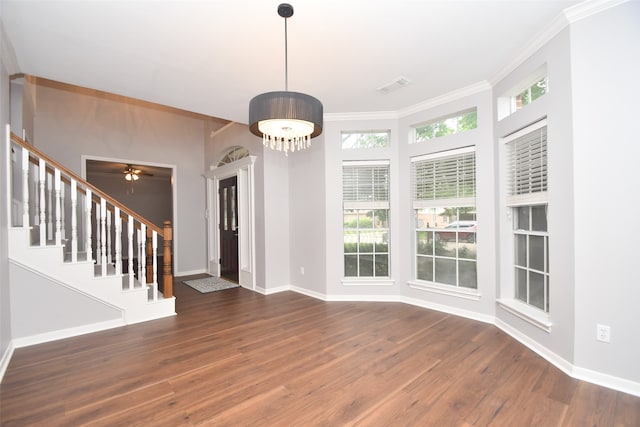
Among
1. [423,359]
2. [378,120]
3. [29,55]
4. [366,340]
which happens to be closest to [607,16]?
[378,120]

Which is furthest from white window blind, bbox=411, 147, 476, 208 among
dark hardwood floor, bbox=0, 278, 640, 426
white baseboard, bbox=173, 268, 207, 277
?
white baseboard, bbox=173, 268, 207, 277

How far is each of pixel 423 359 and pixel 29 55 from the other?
4603 mm

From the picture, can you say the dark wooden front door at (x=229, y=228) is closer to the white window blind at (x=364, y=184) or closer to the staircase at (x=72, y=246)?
the staircase at (x=72, y=246)

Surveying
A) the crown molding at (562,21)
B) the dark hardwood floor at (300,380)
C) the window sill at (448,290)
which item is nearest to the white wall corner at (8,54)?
the dark hardwood floor at (300,380)

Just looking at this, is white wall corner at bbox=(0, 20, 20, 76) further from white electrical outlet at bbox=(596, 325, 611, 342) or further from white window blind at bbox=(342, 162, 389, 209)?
white electrical outlet at bbox=(596, 325, 611, 342)

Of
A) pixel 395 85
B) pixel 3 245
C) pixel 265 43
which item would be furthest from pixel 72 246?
pixel 395 85

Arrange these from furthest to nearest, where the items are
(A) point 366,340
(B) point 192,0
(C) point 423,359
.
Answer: (A) point 366,340, (C) point 423,359, (B) point 192,0

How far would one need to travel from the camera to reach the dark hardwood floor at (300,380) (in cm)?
180

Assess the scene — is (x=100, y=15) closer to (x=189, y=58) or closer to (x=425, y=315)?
(x=189, y=58)

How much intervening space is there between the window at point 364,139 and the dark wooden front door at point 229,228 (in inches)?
93.8

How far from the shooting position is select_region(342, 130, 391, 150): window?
4285 millimetres

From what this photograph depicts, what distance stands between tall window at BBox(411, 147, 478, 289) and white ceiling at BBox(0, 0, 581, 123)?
94 cm

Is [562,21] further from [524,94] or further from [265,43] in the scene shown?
[265,43]

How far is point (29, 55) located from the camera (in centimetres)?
267
